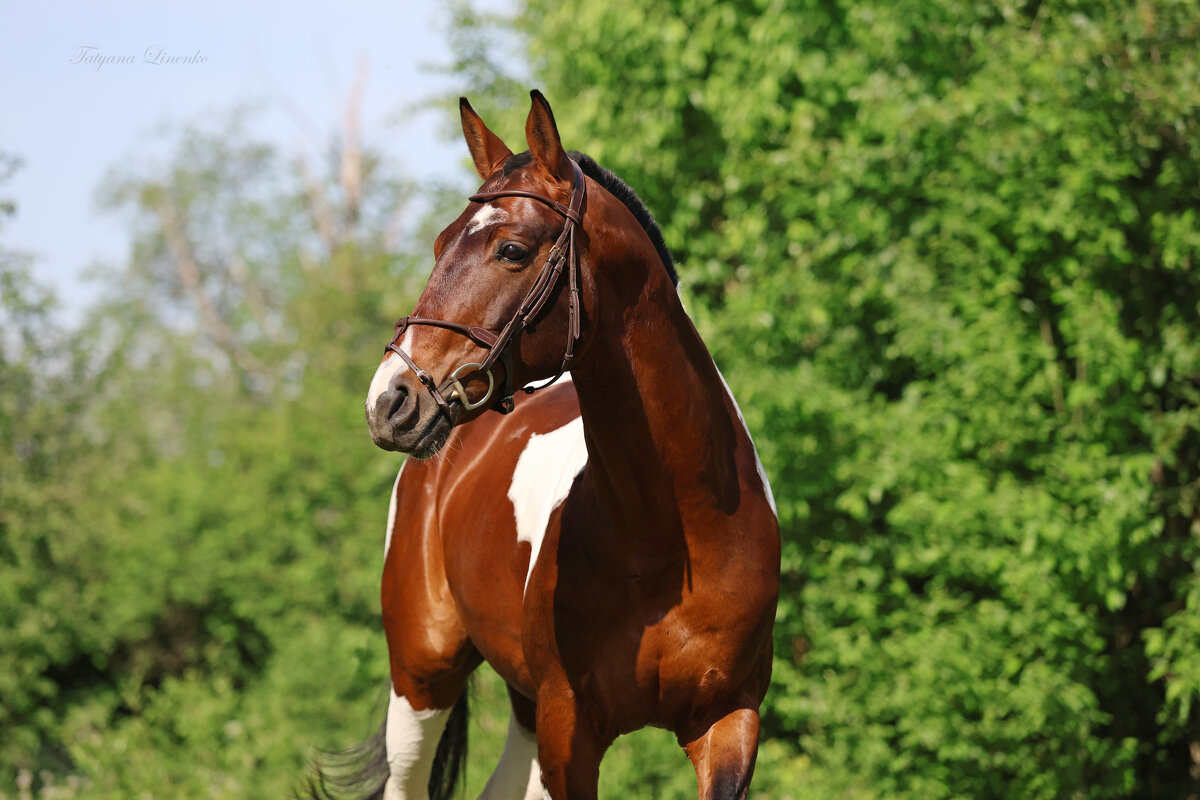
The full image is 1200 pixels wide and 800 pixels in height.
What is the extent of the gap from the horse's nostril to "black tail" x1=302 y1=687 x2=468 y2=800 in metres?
2.44

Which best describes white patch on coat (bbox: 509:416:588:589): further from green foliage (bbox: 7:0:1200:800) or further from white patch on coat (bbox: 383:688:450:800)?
green foliage (bbox: 7:0:1200:800)

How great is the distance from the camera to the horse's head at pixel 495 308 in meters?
2.43

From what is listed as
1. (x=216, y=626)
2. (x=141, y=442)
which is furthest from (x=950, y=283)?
(x=141, y=442)

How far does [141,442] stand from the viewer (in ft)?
65.8

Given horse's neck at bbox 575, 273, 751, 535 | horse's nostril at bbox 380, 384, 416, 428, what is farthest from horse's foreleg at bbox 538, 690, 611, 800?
horse's nostril at bbox 380, 384, 416, 428

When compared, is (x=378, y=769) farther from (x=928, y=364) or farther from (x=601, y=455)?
(x=928, y=364)

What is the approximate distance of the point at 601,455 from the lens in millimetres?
2896

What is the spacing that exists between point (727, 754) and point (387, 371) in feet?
4.45

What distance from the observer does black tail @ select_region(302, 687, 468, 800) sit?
4.61m

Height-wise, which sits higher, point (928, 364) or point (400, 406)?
point (400, 406)

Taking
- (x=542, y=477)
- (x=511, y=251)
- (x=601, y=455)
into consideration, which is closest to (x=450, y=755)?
(x=542, y=477)

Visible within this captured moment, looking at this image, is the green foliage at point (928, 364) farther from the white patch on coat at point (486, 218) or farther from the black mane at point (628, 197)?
the white patch on coat at point (486, 218)

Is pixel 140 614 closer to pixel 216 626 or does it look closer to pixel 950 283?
pixel 216 626

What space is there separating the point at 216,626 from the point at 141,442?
6100 millimetres
